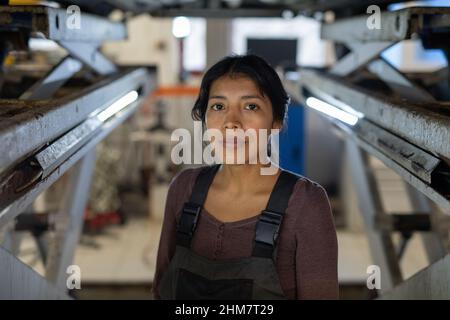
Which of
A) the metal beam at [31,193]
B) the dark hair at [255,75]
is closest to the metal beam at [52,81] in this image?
the metal beam at [31,193]

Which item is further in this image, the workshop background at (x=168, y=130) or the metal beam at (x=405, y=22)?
the metal beam at (x=405, y=22)

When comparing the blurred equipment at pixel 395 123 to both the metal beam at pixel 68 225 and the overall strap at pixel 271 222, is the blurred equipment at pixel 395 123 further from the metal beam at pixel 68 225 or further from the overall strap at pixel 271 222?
the metal beam at pixel 68 225

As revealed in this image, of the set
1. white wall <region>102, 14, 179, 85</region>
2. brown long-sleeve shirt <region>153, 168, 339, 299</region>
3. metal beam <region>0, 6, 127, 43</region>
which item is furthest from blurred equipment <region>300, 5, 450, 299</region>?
white wall <region>102, 14, 179, 85</region>

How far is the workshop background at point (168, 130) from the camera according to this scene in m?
1.38

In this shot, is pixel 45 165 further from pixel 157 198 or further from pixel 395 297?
pixel 157 198

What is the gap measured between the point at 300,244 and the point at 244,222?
16 centimetres

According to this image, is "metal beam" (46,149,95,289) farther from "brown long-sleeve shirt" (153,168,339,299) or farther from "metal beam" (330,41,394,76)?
"metal beam" (330,41,394,76)

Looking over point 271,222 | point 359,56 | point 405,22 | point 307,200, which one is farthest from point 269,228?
point 359,56

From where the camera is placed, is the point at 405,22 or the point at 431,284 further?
the point at 405,22

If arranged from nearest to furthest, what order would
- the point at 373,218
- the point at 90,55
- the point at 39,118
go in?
the point at 39,118 → the point at 90,55 → the point at 373,218

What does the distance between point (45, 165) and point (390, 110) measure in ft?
3.26

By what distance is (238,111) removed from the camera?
1.55 meters

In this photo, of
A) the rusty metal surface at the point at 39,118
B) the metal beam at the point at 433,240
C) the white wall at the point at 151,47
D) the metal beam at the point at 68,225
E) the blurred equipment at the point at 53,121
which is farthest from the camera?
A: the white wall at the point at 151,47

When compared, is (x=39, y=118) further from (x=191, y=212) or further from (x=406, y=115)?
(x=406, y=115)
